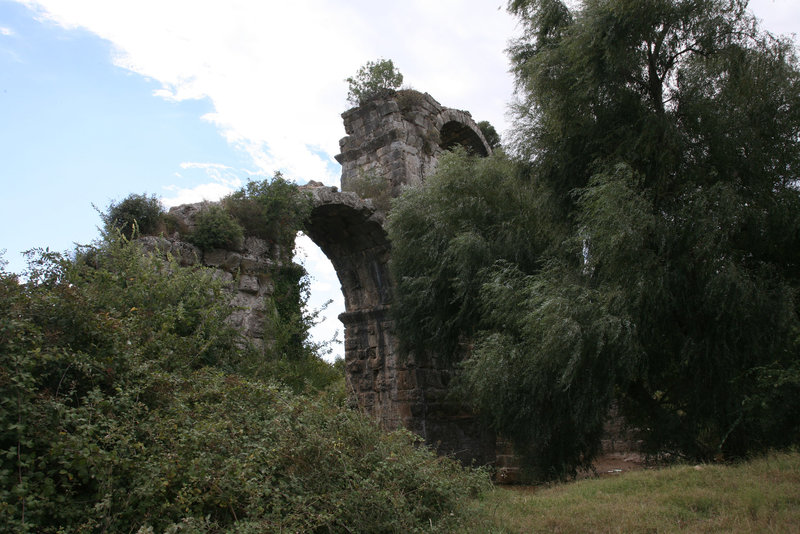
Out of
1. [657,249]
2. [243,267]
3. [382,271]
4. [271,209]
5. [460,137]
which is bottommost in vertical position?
[657,249]

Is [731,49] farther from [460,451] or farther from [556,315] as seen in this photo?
[460,451]

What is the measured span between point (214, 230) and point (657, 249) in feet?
18.7

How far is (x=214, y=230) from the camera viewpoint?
8.71m

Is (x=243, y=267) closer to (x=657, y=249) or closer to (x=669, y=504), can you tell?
(x=657, y=249)

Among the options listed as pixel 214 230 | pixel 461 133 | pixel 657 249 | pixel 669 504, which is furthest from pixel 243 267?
pixel 461 133

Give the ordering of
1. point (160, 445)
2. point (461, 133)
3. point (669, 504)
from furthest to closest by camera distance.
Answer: point (461, 133), point (669, 504), point (160, 445)

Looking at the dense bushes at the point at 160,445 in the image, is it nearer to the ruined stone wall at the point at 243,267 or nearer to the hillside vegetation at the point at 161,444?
the hillside vegetation at the point at 161,444

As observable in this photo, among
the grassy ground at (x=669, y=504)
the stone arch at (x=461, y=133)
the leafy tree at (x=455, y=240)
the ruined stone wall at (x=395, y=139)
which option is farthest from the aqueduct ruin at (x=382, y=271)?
the grassy ground at (x=669, y=504)

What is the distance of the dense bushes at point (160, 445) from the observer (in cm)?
332

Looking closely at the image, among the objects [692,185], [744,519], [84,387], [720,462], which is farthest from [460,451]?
[84,387]

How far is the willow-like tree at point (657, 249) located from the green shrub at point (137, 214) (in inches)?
175

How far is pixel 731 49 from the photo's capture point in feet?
23.6

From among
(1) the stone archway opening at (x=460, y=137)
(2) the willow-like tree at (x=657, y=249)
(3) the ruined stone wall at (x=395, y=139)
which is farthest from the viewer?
(1) the stone archway opening at (x=460, y=137)

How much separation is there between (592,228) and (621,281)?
25.9 inches
